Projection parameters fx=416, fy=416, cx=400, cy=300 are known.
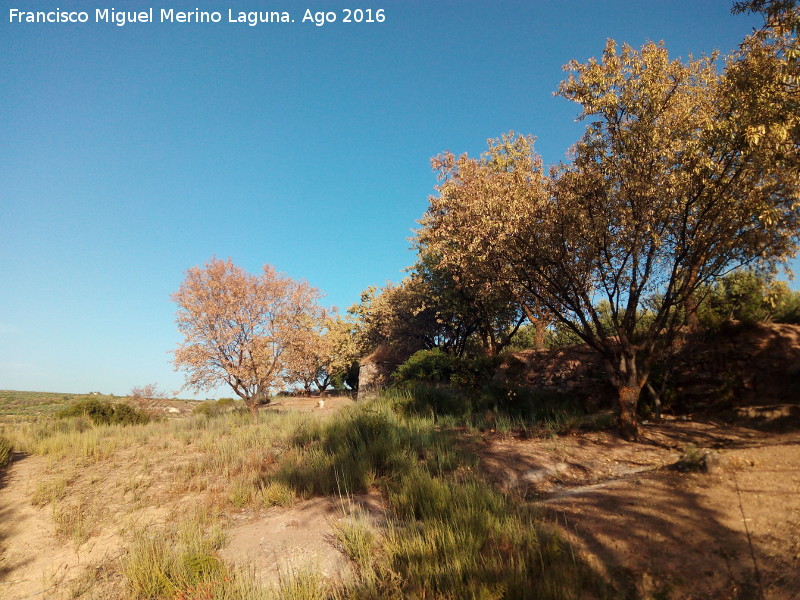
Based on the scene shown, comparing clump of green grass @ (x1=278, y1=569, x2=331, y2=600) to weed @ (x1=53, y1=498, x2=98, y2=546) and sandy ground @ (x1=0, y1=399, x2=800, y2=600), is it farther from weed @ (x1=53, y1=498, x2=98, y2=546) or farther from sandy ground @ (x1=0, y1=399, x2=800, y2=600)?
weed @ (x1=53, y1=498, x2=98, y2=546)

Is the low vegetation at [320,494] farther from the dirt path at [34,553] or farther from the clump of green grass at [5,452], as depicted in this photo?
the clump of green grass at [5,452]

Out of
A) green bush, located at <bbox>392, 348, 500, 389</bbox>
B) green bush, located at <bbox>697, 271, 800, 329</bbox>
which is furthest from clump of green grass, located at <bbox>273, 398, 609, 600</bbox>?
green bush, located at <bbox>697, 271, 800, 329</bbox>

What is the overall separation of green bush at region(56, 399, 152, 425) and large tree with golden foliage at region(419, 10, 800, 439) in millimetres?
19831

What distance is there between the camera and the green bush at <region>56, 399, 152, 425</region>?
66.3 feet

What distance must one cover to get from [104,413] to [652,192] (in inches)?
978

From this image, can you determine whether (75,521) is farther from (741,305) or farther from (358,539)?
(741,305)

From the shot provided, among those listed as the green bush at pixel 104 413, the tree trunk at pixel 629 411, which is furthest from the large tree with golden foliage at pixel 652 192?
the green bush at pixel 104 413

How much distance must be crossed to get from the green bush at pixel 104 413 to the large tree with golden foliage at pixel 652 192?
19831mm

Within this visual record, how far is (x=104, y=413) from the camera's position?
20797 millimetres

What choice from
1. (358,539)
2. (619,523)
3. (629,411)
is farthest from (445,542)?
(629,411)

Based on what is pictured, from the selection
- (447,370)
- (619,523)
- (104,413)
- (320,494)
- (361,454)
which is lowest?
(320,494)

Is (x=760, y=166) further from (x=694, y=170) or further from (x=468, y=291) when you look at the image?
(x=468, y=291)

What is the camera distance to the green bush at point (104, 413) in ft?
66.3

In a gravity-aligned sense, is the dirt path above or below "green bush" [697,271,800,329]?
below
